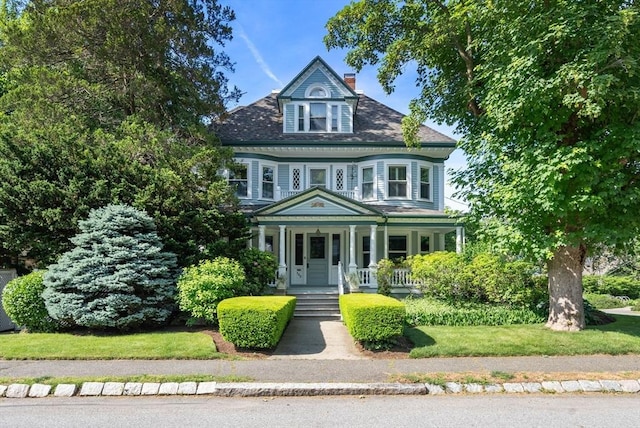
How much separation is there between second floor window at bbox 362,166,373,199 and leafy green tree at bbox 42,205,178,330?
9.84m

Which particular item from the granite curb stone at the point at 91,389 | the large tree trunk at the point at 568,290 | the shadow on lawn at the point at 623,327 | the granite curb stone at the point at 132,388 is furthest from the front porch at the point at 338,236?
the granite curb stone at the point at 91,389

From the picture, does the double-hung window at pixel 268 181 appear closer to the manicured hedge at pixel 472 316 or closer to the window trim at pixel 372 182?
the window trim at pixel 372 182

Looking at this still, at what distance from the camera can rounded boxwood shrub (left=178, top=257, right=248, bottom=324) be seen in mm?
11055

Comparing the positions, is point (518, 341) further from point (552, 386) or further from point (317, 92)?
point (317, 92)

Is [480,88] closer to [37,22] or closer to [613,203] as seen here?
[613,203]

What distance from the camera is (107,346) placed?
30.7 feet

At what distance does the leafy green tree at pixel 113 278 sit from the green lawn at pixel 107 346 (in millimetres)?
558

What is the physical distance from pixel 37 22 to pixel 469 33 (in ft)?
44.0

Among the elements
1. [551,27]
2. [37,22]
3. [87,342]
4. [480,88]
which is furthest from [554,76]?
[37,22]

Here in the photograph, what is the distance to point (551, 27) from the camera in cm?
916

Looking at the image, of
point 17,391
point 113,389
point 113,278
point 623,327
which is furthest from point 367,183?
point 17,391

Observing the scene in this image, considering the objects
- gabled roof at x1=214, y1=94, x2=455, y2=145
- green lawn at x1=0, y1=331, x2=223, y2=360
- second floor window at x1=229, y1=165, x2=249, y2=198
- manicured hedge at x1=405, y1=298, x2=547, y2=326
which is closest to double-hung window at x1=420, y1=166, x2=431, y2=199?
gabled roof at x1=214, y1=94, x2=455, y2=145

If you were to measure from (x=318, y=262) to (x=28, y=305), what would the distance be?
35.6 feet

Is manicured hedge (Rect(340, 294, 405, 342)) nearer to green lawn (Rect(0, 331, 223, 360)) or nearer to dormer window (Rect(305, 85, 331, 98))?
green lawn (Rect(0, 331, 223, 360))
